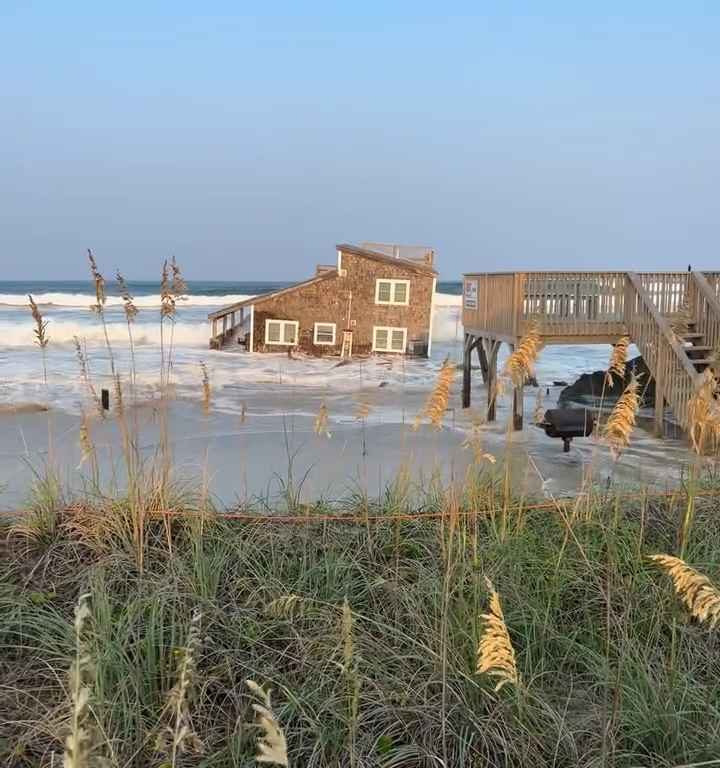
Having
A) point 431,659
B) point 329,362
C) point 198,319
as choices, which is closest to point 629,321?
point 431,659

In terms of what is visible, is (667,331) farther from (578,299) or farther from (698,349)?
(578,299)

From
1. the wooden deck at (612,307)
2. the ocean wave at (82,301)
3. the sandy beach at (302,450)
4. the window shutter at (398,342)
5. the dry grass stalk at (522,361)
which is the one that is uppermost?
the ocean wave at (82,301)

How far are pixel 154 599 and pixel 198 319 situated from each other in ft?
157

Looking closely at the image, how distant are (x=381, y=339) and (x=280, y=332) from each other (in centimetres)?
401

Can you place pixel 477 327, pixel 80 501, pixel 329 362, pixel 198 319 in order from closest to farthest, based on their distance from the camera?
pixel 80 501, pixel 477 327, pixel 329 362, pixel 198 319

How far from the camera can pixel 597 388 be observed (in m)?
19.1

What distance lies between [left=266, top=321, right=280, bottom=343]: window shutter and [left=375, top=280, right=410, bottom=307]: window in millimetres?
4058

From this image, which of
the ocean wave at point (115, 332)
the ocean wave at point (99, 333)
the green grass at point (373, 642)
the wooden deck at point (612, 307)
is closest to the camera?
the green grass at point (373, 642)

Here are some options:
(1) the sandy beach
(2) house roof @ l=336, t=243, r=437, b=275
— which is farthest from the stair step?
(2) house roof @ l=336, t=243, r=437, b=275

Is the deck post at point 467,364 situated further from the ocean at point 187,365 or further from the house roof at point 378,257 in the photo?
the house roof at point 378,257

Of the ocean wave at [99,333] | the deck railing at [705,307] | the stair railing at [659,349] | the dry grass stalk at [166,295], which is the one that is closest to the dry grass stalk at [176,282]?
the dry grass stalk at [166,295]

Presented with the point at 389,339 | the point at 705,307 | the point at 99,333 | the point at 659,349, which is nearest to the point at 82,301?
the point at 99,333

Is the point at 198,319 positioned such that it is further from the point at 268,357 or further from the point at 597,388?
the point at 597,388

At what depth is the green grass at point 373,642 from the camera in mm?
2674
